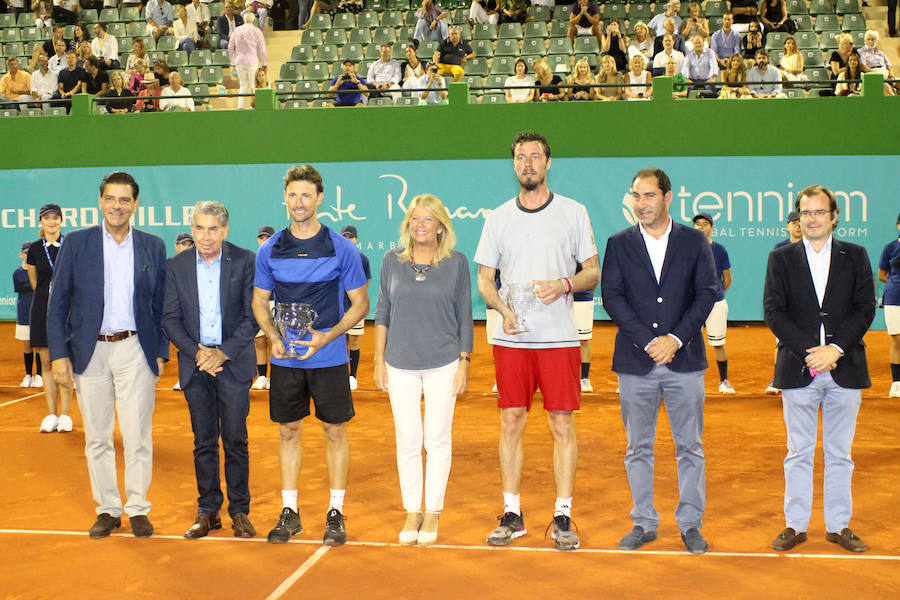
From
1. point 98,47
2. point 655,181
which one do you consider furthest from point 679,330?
point 98,47

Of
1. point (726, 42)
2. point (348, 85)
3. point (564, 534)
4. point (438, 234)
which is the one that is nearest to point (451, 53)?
point (348, 85)

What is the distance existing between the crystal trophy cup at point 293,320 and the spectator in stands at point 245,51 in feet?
42.1

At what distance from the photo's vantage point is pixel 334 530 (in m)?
5.70

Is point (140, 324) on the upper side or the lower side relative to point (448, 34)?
lower

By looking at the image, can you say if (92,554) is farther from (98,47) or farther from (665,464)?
(98,47)

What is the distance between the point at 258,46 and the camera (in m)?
18.0

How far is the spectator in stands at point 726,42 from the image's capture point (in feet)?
57.4

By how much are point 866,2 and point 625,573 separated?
59.9ft

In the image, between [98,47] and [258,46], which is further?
[98,47]

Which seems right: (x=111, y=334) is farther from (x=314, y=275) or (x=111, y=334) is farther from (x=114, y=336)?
(x=314, y=275)

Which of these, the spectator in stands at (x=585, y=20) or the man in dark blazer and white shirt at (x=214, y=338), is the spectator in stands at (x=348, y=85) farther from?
the man in dark blazer and white shirt at (x=214, y=338)

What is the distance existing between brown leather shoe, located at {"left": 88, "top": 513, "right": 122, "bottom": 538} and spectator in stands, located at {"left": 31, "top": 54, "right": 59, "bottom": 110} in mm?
14997

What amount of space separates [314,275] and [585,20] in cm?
1415

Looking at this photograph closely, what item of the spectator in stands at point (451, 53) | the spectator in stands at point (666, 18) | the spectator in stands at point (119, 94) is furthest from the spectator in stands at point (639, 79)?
the spectator in stands at point (119, 94)
